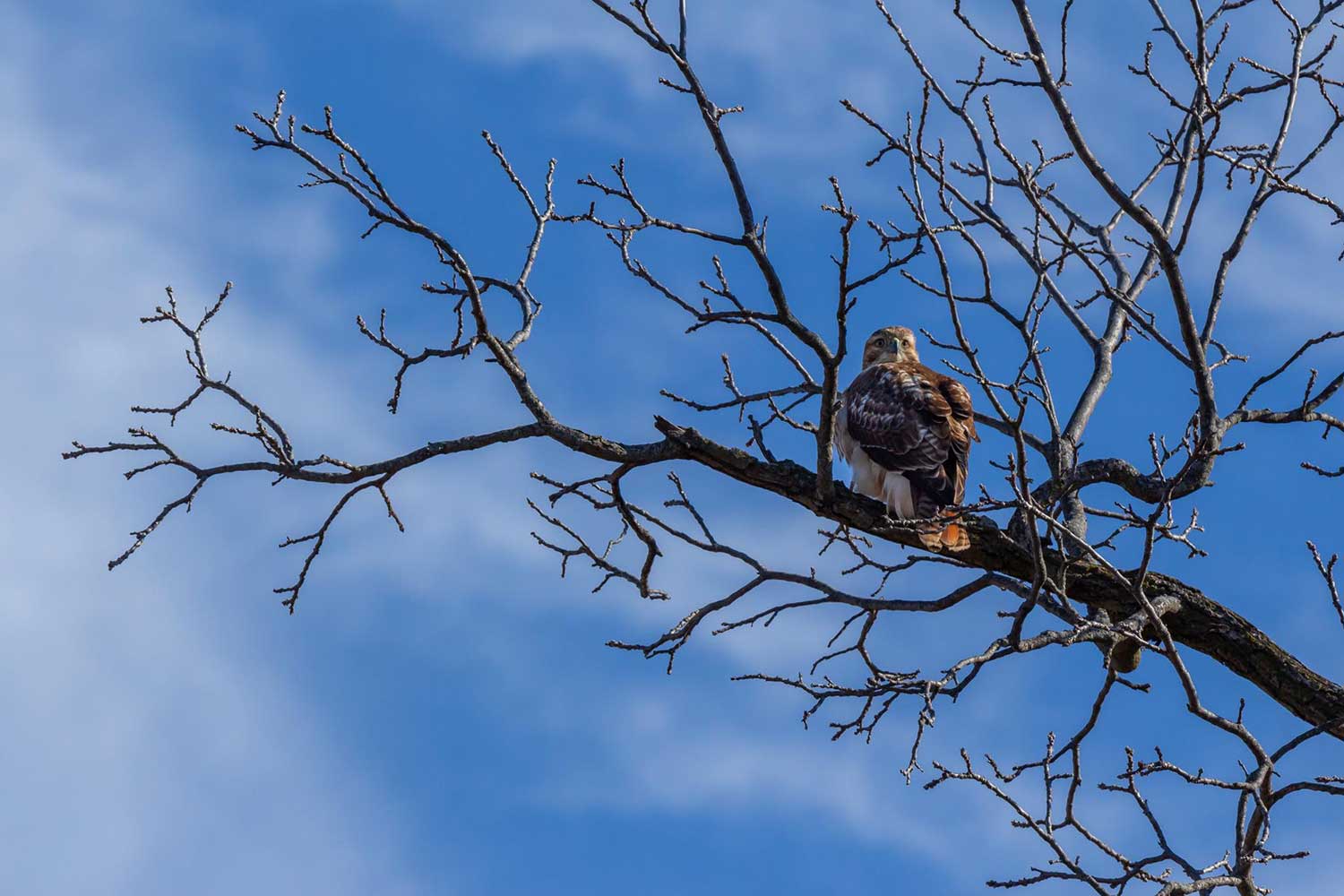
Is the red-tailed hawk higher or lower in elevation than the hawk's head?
lower

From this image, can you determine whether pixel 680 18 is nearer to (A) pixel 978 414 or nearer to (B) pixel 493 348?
(B) pixel 493 348

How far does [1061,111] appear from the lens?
17.2 feet

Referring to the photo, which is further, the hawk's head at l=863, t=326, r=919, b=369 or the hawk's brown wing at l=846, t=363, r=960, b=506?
the hawk's head at l=863, t=326, r=919, b=369

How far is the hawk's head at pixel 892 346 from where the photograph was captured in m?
8.76

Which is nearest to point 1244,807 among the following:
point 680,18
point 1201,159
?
point 1201,159

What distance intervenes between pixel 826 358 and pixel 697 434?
816 mm

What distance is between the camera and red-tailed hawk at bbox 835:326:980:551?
6.94 m

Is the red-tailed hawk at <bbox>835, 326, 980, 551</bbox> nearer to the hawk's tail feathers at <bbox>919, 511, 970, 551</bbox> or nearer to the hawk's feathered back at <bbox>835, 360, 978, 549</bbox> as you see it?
the hawk's feathered back at <bbox>835, 360, 978, 549</bbox>

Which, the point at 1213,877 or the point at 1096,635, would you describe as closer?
the point at 1213,877

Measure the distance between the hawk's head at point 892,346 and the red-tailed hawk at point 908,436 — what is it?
964 mm

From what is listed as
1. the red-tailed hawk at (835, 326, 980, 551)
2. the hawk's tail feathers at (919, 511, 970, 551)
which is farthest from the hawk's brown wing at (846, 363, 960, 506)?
the hawk's tail feathers at (919, 511, 970, 551)

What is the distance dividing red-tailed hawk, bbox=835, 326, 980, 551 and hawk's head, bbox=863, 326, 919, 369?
964 mm

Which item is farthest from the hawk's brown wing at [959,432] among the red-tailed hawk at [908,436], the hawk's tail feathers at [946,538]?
the hawk's tail feathers at [946,538]

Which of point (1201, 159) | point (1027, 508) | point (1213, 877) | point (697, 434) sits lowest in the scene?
point (1213, 877)
